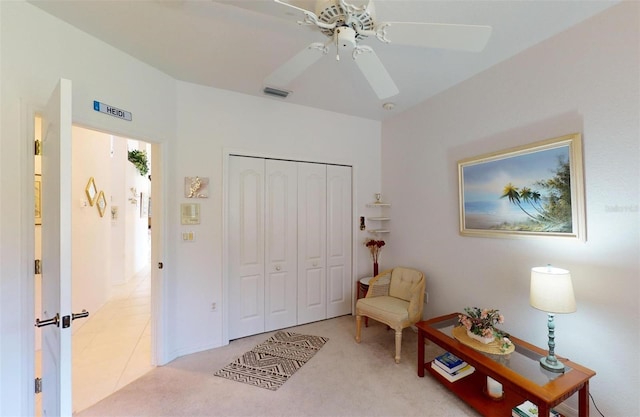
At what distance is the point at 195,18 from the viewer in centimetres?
182

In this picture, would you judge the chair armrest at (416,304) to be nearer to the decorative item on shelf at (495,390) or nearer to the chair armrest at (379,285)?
the chair armrest at (379,285)

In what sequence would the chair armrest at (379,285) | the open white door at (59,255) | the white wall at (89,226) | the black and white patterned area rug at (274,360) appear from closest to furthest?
the open white door at (59,255), the black and white patterned area rug at (274,360), the chair armrest at (379,285), the white wall at (89,226)

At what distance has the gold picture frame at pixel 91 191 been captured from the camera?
3.60 m

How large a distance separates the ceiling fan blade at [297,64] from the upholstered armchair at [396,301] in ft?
7.46

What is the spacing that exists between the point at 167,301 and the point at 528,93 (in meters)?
3.64

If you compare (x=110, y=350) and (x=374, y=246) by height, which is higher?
(x=374, y=246)

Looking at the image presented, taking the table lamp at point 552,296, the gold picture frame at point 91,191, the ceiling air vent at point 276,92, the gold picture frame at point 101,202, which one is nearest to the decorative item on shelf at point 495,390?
the table lamp at point 552,296

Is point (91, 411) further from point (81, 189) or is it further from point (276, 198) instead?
point (81, 189)

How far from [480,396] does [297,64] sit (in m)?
2.61

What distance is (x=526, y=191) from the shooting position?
2.17 meters

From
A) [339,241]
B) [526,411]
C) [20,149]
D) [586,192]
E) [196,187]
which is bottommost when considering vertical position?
[526,411]

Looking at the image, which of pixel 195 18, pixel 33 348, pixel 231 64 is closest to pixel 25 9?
pixel 195 18

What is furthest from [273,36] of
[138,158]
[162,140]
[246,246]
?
[138,158]

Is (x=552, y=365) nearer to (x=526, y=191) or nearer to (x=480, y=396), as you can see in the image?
(x=480, y=396)
